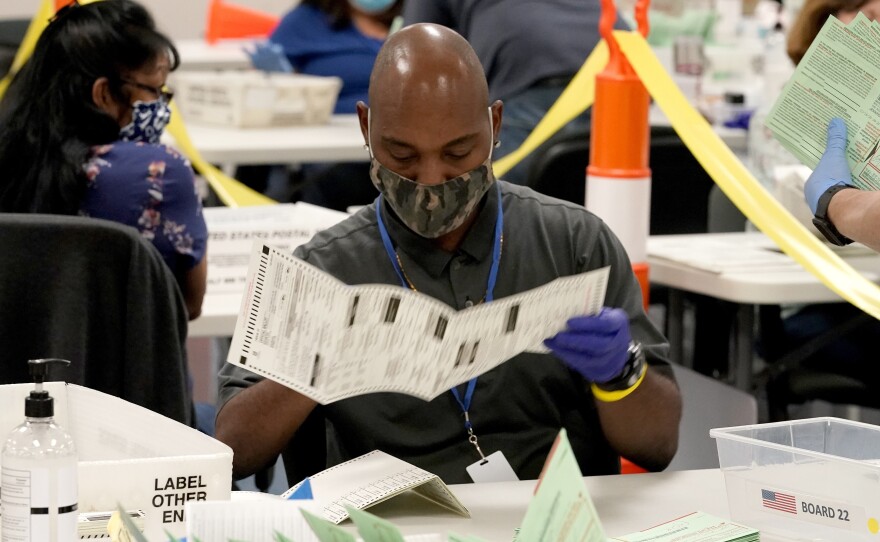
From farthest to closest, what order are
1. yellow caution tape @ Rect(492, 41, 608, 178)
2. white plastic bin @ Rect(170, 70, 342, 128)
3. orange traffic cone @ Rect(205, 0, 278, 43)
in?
orange traffic cone @ Rect(205, 0, 278, 43), white plastic bin @ Rect(170, 70, 342, 128), yellow caution tape @ Rect(492, 41, 608, 178)

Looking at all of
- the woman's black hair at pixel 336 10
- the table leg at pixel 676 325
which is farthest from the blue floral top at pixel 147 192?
the woman's black hair at pixel 336 10

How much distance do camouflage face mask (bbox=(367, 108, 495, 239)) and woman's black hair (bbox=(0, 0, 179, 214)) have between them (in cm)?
84

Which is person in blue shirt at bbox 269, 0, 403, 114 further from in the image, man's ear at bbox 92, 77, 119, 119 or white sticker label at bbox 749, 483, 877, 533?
white sticker label at bbox 749, 483, 877, 533

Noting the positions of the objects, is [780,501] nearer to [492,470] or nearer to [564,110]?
[492,470]

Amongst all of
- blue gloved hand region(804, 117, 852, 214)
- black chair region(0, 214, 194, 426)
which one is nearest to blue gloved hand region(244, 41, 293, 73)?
black chair region(0, 214, 194, 426)

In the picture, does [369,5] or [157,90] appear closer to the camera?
[157,90]

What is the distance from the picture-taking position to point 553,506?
1006 mm

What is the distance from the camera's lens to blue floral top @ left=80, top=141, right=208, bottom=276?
2.33m

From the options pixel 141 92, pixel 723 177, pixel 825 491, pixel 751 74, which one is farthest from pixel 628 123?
pixel 751 74

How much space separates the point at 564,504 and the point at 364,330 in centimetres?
46

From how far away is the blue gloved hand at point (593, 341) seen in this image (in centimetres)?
148

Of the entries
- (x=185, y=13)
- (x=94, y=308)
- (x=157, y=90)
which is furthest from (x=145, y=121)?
(x=185, y=13)

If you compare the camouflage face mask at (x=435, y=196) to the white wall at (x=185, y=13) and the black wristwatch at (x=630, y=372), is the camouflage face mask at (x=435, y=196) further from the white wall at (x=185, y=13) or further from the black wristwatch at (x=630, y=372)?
the white wall at (x=185, y=13)

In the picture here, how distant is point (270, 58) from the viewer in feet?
15.6
